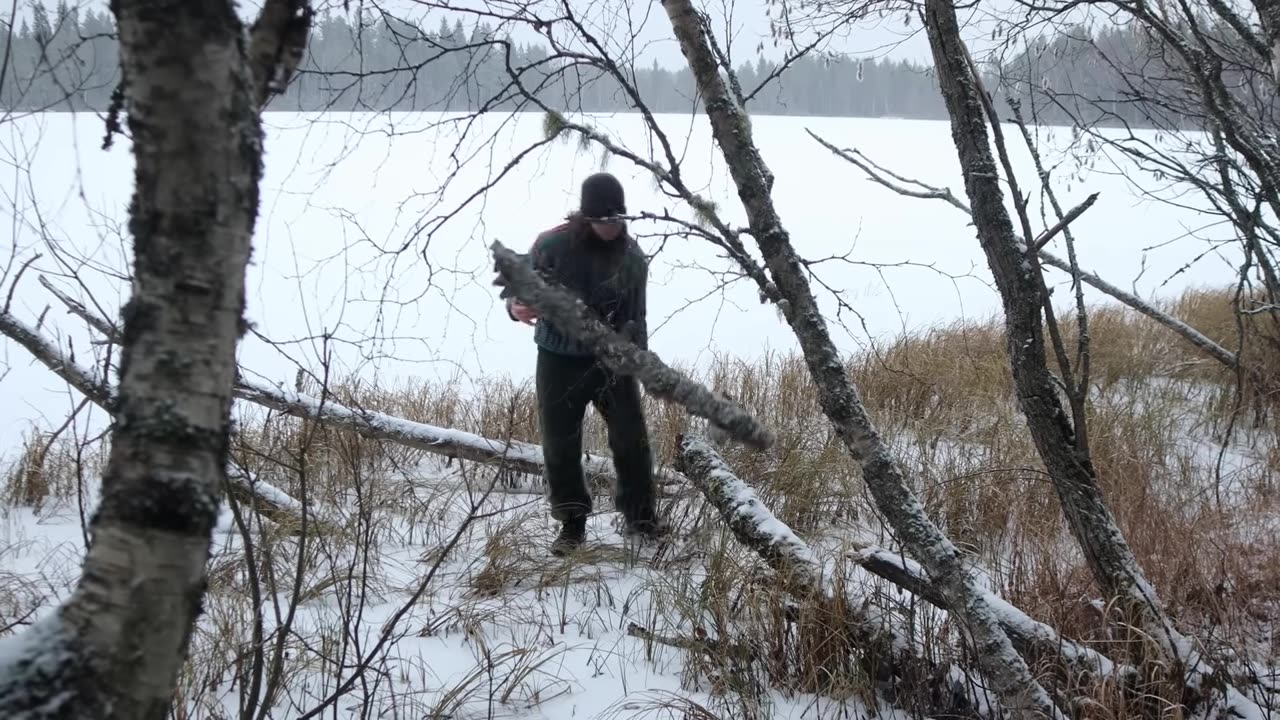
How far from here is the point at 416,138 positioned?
248 centimetres

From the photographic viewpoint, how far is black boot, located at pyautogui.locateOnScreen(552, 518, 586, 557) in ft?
11.1

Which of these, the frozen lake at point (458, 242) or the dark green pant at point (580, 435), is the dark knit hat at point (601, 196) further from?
the dark green pant at point (580, 435)

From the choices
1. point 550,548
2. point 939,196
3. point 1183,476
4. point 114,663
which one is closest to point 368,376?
point 550,548

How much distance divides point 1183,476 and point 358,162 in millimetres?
4040

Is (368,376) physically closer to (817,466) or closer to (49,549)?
(49,549)

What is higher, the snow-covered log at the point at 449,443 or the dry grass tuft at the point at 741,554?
the snow-covered log at the point at 449,443

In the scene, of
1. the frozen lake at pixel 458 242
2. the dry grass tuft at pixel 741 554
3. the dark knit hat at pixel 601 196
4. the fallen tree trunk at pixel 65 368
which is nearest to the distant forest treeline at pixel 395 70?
the frozen lake at pixel 458 242

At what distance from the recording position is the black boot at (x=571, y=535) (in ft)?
11.1

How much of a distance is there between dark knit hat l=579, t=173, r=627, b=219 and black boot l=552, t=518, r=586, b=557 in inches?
55.3

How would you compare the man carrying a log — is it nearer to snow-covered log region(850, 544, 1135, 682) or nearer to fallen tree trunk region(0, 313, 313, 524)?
fallen tree trunk region(0, 313, 313, 524)

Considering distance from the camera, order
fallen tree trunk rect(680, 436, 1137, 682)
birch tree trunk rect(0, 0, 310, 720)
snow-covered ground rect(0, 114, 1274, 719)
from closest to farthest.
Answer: birch tree trunk rect(0, 0, 310, 720), snow-covered ground rect(0, 114, 1274, 719), fallen tree trunk rect(680, 436, 1137, 682)

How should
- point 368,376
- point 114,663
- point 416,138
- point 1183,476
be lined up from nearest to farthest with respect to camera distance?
point 114,663, point 416,138, point 1183,476, point 368,376

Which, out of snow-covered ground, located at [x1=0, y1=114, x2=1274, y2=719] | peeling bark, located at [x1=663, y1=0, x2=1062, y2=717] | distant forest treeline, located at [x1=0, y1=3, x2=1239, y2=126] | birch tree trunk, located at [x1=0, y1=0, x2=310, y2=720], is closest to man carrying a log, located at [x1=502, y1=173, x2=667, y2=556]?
snow-covered ground, located at [x1=0, y1=114, x2=1274, y2=719]

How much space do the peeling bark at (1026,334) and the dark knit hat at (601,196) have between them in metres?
1.36
